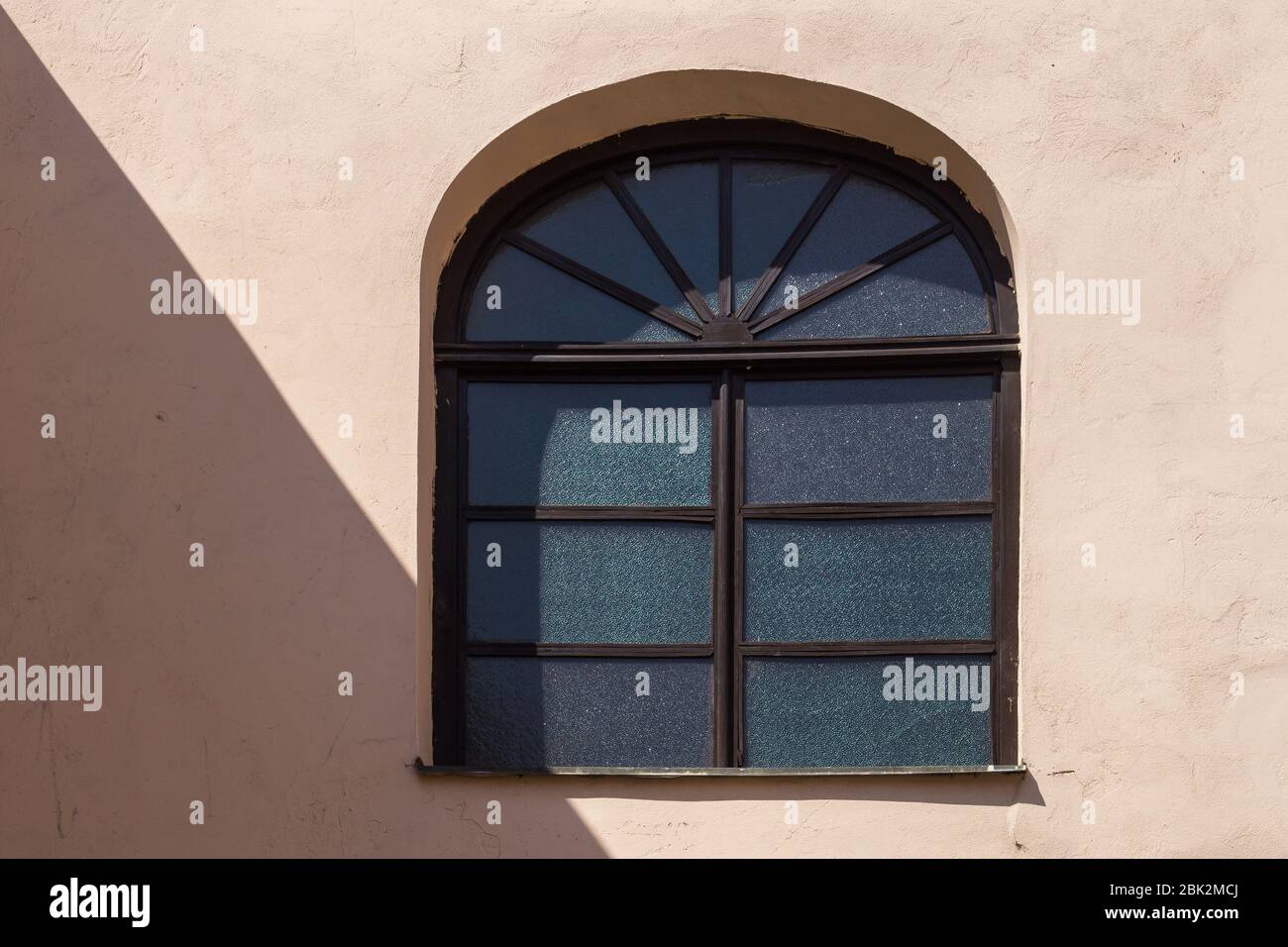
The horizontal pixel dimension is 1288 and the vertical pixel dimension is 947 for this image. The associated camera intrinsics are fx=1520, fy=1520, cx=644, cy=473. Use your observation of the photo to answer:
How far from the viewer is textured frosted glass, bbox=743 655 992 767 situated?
5641 millimetres

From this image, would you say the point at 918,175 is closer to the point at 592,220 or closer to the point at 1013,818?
the point at 592,220

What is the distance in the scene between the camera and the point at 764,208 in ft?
19.9

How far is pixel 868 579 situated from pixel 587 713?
1.18 metres

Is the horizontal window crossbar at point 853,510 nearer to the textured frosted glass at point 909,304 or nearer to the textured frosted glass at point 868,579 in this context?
the textured frosted glass at point 868,579

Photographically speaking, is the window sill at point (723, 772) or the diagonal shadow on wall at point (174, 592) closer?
the window sill at point (723, 772)

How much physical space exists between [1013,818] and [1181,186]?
2383 mm

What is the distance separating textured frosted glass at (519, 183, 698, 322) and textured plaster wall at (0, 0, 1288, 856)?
26 centimetres

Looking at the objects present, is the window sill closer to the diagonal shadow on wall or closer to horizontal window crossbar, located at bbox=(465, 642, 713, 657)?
the diagonal shadow on wall

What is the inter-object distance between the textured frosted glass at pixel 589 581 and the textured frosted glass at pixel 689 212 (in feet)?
3.24

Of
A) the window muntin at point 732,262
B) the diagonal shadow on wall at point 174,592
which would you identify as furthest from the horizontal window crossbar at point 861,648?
the window muntin at point 732,262

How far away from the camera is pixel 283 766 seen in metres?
5.44

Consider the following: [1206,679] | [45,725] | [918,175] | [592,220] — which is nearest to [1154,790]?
[1206,679]

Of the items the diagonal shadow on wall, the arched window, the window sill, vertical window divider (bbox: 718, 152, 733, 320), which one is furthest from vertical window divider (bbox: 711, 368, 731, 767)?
the diagonal shadow on wall

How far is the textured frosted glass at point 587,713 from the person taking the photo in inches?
225
